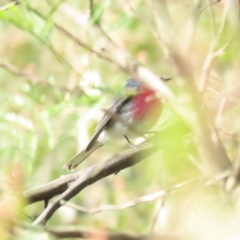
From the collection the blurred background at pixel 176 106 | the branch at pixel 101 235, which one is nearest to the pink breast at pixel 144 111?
the blurred background at pixel 176 106

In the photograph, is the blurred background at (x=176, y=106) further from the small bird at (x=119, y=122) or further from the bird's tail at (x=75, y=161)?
the bird's tail at (x=75, y=161)

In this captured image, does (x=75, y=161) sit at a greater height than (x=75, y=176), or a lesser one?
greater

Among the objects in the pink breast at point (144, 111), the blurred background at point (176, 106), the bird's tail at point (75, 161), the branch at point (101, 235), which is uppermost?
the pink breast at point (144, 111)

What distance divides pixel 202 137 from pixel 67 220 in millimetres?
2019

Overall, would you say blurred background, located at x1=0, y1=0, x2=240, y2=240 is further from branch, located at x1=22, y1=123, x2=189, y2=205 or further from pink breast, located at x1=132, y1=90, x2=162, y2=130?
pink breast, located at x1=132, y1=90, x2=162, y2=130

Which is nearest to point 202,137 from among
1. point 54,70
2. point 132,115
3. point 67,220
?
point 132,115

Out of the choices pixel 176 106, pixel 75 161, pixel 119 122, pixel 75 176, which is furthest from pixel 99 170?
pixel 119 122

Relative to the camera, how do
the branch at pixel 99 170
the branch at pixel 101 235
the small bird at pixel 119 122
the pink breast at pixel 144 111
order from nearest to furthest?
1. the branch at pixel 101 235
2. the branch at pixel 99 170
3. the pink breast at pixel 144 111
4. the small bird at pixel 119 122

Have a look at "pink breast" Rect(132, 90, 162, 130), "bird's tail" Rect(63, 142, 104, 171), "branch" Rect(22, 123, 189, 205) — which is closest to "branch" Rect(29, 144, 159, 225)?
"branch" Rect(22, 123, 189, 205)

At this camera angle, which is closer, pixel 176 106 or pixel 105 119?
pixel 176 106

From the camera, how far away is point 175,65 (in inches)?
19.7

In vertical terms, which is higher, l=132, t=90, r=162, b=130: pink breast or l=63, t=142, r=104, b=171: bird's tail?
l=132, t=90, r=162, b=130: pink breast

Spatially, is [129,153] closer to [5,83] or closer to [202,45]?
[202,45]

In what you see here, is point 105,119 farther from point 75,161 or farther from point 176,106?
point 176,106
